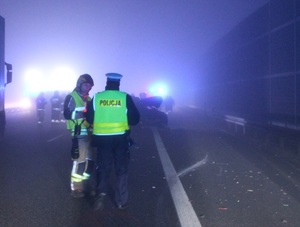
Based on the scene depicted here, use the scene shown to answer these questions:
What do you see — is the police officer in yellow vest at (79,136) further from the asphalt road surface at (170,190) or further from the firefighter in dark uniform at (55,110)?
the firefighter in dark uniform at (55,110)

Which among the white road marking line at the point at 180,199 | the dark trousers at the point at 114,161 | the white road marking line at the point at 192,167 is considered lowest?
the white road marking line at the point at 180,199

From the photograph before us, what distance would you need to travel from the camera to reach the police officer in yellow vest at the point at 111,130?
199 inches

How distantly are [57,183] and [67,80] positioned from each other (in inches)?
2546

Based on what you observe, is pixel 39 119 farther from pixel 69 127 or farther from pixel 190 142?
pixel 69 127

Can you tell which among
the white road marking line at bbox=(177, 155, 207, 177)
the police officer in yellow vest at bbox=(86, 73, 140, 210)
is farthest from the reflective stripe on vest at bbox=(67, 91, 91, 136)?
the white road marking line at bbox=(177, 155, 207, 177)

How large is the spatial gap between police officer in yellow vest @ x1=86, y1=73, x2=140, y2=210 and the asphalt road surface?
0.34m

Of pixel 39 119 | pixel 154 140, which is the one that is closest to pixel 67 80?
pixel 39 119

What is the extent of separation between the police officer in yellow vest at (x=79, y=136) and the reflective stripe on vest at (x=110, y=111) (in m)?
0.59

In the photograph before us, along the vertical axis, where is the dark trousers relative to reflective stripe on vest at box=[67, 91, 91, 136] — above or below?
below

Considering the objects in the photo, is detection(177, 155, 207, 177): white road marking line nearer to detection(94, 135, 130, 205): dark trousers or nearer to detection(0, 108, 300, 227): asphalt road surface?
detection(0, 108, 300, 227): asphalt road surface

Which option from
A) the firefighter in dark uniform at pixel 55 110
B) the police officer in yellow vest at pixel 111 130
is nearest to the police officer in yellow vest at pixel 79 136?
the police officer in yellow vest at pixel 111 130

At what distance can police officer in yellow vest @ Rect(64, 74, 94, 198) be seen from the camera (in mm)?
5594

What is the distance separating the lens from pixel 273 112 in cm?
1255

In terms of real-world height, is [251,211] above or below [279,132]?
below
